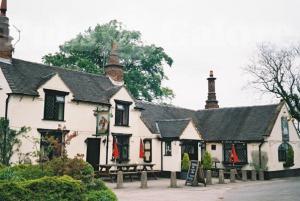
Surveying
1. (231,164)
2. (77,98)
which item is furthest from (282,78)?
(77,98)

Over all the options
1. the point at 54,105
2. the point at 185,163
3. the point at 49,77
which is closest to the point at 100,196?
the point at 54,105

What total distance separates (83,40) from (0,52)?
24.4 meters

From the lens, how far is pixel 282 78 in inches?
1367

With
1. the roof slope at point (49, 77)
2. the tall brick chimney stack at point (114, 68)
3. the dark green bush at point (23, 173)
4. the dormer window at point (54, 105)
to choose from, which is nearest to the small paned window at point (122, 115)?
the roof slope at point (49, 77)

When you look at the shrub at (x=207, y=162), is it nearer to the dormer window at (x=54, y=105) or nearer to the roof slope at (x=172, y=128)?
the roof slope at (x=172, y=128)

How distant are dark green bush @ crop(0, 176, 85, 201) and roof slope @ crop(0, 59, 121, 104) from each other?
12304mm

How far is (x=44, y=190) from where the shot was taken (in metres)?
10.5

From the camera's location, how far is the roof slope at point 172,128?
2802 centimetres

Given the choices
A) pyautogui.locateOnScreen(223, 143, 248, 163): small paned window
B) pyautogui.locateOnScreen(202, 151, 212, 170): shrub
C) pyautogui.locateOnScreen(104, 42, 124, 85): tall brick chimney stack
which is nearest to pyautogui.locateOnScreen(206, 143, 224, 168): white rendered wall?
pyautogui.locateOnScreen(223, 143, 248, 163): small paned window

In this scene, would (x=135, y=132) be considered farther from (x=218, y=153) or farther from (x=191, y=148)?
(x=218, y=153)

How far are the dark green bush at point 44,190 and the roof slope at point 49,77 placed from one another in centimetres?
1230

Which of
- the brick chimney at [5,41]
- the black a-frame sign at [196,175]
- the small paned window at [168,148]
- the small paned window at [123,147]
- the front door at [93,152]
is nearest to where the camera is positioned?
the black a-frame sign at [196,175]

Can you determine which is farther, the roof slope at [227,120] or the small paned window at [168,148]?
the roof slope at [227,120]

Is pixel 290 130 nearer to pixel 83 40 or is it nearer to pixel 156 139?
pixel 156 139
